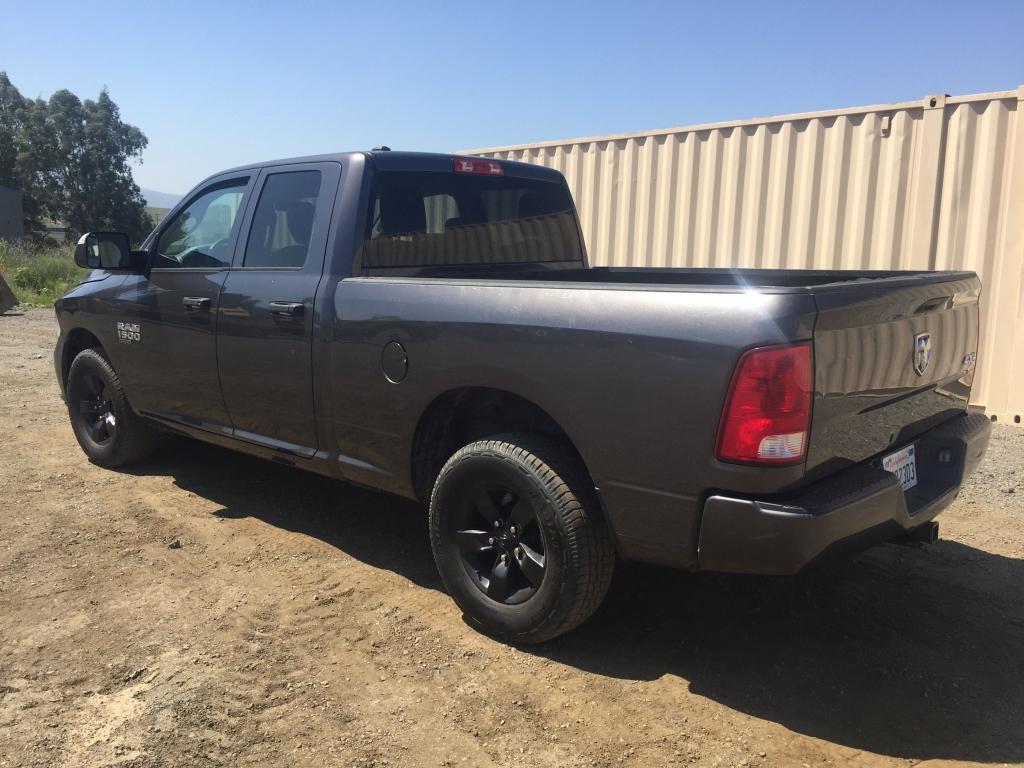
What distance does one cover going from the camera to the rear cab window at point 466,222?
390 cm

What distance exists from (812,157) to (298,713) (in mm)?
6317

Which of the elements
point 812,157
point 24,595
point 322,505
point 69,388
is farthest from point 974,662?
point 69,388

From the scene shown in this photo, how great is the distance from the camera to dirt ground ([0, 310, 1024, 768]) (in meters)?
2.65

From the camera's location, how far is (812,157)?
7.23 metres

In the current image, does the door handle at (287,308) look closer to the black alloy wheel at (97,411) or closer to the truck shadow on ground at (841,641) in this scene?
the truck shadow on ground at (841,641)

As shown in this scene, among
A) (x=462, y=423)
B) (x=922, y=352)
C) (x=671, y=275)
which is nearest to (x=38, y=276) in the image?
(x=671, y=275)

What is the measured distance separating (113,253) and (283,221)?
1.45m

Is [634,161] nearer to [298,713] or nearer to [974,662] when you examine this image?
[974,662]

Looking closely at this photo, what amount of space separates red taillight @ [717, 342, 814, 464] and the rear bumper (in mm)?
157

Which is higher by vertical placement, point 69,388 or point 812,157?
point 812,157

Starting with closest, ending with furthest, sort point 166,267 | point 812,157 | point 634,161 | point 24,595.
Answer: point 24,595 → point 166,267 → point 812,157 → point 634,161

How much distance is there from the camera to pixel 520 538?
127 inches

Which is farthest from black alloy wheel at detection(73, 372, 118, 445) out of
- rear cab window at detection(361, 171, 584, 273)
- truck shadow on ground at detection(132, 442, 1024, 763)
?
rear cab window at detection(361, 171, 584, 273)

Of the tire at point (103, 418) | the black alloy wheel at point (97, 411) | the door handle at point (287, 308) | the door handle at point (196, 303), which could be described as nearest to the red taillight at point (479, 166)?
the door handle at point (287, 308)
